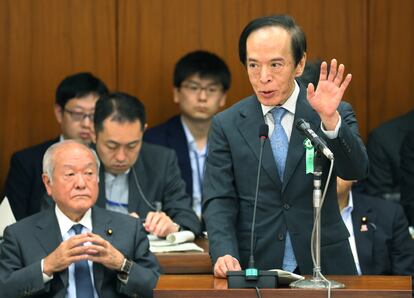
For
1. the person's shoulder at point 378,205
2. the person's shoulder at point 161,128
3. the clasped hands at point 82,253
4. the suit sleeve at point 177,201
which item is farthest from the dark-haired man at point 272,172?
the person's shoulder at point 161,128

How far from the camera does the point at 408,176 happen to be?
5410 mm

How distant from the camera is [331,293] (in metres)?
3.00

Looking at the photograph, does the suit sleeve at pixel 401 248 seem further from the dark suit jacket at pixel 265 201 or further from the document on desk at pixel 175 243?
the dark suit jacket at pixel 265 201

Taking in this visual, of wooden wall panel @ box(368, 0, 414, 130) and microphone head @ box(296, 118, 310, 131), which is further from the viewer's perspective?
wooden wall panel @ box(368, 0, 414, 130)

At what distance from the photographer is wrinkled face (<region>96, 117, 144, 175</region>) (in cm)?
491

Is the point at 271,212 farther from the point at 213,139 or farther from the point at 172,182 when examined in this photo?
the point at 172,182

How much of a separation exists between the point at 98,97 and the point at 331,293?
276cm

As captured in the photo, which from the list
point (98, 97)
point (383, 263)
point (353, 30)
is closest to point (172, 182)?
point (98, 97)

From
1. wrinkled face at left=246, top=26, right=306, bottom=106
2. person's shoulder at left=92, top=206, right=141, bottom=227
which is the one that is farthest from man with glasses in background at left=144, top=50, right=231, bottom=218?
wrinkled face at left=246, top=26, right=306, bottom=106

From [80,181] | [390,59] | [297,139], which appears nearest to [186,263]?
[80,181]

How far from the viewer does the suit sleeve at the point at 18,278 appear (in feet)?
12.4

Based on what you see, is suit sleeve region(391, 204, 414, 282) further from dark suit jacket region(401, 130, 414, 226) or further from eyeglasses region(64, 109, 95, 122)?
eyeglasses region(64, 109, 95, 122)

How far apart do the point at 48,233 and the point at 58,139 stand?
1.64 meters

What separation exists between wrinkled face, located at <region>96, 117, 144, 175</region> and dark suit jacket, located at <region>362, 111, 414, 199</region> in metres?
1.40
